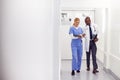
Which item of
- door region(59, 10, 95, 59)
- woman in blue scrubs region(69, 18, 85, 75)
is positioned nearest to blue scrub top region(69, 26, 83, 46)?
woman in blue scrubs region(69, 18, 85, 75)

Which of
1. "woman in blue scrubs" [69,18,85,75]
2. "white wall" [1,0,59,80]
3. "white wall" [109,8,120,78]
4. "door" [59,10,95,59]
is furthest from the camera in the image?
"door" [59,10,95,59]

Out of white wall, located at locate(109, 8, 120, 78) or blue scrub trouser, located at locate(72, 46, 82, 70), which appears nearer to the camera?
white wall, located at locate(109, 8, 120, 78)

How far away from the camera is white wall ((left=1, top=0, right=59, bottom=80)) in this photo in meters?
1.70

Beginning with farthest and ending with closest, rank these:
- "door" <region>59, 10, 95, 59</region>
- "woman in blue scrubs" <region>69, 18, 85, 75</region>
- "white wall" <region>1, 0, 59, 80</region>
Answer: "door" <region>59, 10, 95, 59</region> < "woman in blue scrubs" <region>69, 18, 85, 75</region> < "white wall" <region>1, 0, 59, 80</region>

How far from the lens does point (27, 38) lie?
1725mm

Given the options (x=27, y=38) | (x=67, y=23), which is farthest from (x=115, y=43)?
(x=27, y=38)

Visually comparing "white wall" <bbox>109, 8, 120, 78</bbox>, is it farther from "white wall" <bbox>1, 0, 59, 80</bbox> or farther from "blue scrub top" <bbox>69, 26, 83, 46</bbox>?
"white wall" <bbox>1, 0, 59, 80</bbox>

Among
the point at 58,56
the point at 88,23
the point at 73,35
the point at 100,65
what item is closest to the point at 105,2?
the point at 88,23

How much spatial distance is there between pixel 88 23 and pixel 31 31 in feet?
12.6

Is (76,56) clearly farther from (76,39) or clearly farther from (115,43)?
(115,43)

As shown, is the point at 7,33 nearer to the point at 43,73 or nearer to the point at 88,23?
the point at 43,73

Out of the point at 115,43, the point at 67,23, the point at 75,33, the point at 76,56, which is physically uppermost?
the point at 67,23

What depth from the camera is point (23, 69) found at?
1.75 meters

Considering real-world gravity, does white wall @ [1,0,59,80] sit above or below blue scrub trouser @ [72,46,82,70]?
above
